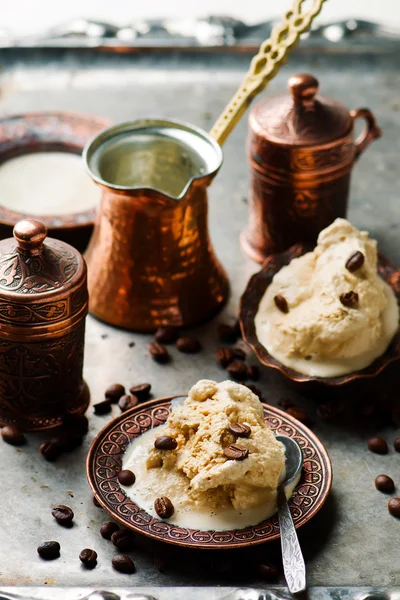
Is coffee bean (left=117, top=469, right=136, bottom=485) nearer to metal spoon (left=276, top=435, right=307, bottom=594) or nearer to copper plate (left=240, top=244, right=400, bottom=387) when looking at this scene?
metal spoon (left=276, top=435, right=307, bottom=594)

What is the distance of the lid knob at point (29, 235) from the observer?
1.62 m

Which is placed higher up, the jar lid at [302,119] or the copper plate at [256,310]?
the jar lid at [302,119]

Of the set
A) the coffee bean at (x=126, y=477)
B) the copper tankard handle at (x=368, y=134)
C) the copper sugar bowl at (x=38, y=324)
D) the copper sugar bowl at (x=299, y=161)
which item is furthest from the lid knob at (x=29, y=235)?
the copper tankard handle at (x=368, y=134)

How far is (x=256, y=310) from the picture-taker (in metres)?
1.95

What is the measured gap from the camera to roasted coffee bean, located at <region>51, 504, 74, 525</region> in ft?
5.29

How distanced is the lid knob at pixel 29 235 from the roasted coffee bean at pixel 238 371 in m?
0.48

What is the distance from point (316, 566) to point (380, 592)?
108 millimetres

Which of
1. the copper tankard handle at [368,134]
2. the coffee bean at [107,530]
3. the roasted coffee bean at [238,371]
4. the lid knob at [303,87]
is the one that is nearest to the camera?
the coffee bean at [107,530]

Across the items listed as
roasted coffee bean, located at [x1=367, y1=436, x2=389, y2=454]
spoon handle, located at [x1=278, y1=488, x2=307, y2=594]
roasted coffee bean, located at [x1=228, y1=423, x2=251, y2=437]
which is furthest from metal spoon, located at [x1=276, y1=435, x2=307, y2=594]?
roasted coffee bean, located at [x1=367, y1=436, x2=389, y2=454]

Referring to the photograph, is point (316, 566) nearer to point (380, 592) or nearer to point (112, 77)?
point (380, 592)

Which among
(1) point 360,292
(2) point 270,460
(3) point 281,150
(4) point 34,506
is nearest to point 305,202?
(3) point 281,150

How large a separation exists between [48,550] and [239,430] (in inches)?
13.4

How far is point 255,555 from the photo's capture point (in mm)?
1570

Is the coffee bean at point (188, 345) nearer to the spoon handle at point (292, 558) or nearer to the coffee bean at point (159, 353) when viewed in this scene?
the coffee bean at point (159, 353)
